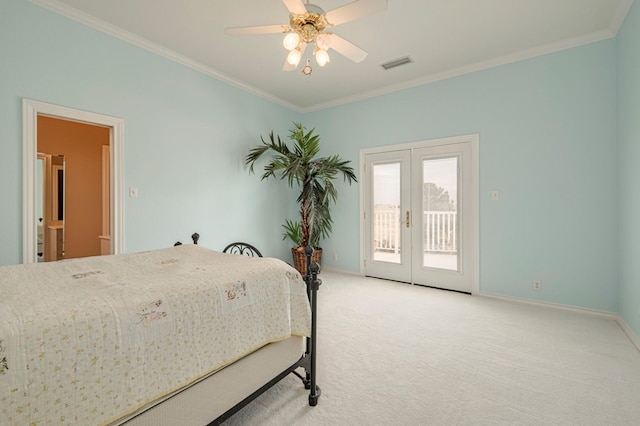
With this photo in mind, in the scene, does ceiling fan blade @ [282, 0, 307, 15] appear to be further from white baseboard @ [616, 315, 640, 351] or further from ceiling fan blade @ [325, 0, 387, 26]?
white baseboard @ [616, 315, 640, 351]

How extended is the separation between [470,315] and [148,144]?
386 centimetres

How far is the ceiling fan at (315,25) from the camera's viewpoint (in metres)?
1.86

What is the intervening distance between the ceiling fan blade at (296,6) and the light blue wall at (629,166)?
2.67 metres

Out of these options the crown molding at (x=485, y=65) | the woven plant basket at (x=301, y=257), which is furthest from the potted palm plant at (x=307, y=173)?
the crown molding at (x=485, y=65)

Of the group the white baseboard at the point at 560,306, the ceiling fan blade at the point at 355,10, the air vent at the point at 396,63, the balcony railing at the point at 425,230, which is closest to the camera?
the ceiling fan blade at the point at 355,10

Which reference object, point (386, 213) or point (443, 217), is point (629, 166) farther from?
point (386, 213)

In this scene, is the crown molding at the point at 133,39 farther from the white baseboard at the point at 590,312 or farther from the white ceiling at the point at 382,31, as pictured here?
the white baseboard at the point at 590,312

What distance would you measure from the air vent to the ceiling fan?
1388 millimetres

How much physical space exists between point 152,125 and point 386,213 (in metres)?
3.24

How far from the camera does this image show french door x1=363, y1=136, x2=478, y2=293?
376 cm

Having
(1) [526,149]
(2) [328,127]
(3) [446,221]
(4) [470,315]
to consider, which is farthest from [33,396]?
(2) [328,127]

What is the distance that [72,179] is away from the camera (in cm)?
457

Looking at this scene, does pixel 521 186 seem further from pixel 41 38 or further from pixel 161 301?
pixel 41 38

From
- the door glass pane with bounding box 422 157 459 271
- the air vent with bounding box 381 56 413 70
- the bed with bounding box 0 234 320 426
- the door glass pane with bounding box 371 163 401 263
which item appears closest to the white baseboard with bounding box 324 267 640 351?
the door glass pane with bounding box 422 157 459 271
